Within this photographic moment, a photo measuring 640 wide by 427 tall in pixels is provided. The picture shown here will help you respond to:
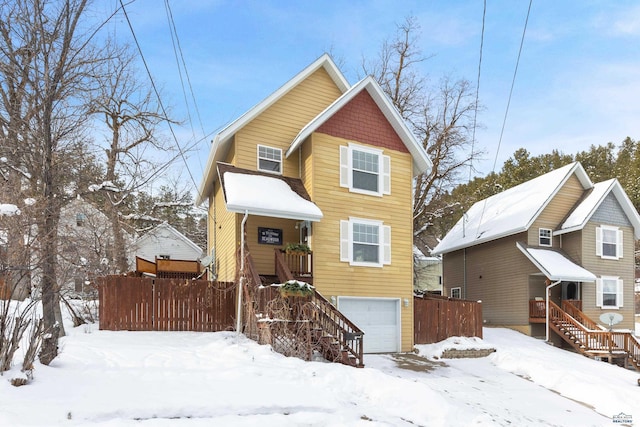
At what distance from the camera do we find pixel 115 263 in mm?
22125

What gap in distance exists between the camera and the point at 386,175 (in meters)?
15.6

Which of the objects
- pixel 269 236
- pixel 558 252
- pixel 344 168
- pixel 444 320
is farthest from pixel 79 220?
pixel 558 252

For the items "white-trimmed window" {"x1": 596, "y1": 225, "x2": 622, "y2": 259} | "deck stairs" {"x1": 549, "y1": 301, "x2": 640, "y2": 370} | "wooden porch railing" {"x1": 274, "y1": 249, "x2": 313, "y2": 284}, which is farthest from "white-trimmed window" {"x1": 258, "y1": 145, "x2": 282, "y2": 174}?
"white-trimmed window" {"x1": 596, "y1": 225, "x2": 622, "y2": 259}

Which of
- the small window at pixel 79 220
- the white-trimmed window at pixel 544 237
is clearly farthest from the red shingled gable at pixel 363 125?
the small window at pixel 79 220

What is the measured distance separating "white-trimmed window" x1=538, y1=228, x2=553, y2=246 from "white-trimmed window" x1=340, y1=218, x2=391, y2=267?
10.6m

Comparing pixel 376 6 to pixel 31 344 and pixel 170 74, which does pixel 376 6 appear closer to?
pixel 170 74

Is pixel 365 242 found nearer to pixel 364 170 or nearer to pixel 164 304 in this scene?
pixel 364 170

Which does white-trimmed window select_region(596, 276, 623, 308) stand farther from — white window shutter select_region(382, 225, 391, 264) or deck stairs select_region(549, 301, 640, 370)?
white window shutter select_region(382, 225, 391, 264)

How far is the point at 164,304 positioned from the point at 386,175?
26.6ft

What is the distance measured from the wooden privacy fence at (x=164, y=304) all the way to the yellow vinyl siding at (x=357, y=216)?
2.89 meters

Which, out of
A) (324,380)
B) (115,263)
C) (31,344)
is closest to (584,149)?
(115,263)

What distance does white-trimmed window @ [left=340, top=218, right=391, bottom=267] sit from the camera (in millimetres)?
14508

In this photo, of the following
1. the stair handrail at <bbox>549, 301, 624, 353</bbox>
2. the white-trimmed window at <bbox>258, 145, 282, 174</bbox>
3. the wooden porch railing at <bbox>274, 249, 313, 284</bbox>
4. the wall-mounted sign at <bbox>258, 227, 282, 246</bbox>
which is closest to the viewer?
the wooden porch railing at <bbox>274, 249, 313, 284</bbox>

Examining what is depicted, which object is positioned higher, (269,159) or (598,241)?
(269,159)
